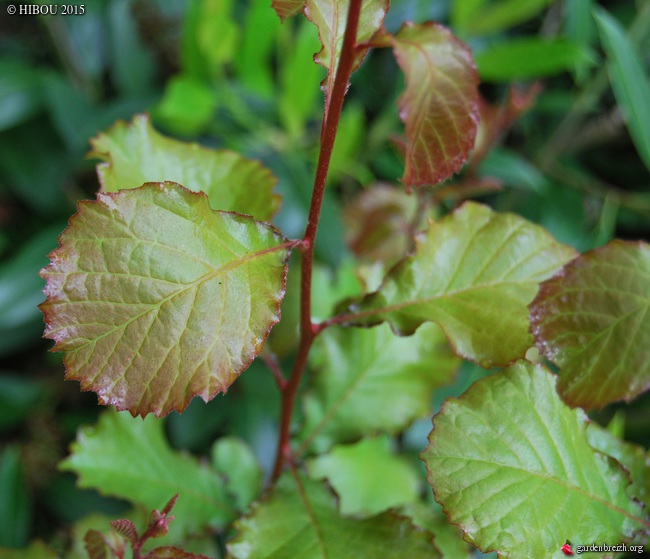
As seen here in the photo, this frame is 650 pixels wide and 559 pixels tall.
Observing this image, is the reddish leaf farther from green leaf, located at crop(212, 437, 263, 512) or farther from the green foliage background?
the green foliage background

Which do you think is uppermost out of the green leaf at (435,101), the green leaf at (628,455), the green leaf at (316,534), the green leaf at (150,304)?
the green leaf at (435,101)

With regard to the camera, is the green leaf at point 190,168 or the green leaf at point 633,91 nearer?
the green leaf at point 190,168

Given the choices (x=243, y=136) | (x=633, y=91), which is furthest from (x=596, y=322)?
(x=243, y=136)

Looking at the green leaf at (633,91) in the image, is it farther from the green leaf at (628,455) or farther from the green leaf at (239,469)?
the green leaf at (239,469)

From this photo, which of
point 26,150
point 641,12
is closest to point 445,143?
point 641,12

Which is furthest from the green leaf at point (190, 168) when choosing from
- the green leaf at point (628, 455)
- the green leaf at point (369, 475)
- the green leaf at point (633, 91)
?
the green leaf at point (633, 91)

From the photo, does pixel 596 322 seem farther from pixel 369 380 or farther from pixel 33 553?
pixel 33 553
